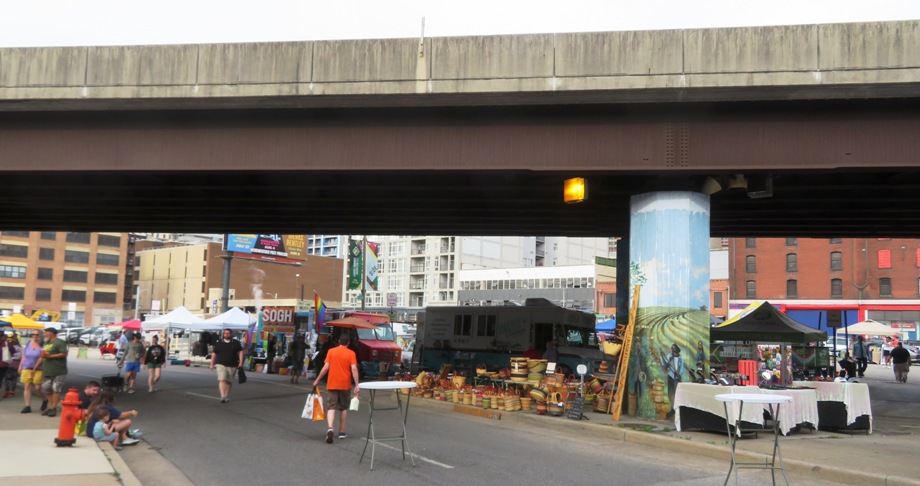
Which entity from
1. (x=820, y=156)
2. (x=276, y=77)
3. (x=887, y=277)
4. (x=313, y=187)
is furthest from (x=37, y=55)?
(x=887, y=277)

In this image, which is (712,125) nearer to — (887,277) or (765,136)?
(765,136)

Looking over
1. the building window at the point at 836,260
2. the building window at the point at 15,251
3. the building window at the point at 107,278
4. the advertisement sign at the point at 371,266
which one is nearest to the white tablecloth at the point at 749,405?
the advertisement sign at the point at 371,266

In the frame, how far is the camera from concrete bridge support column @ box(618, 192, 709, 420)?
15.0 m

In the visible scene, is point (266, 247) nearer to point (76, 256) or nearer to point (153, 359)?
point (153, 359)

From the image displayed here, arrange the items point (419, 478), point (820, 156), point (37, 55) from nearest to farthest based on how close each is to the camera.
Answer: point (419, 478)
point (820, 156)
point (37, 55)

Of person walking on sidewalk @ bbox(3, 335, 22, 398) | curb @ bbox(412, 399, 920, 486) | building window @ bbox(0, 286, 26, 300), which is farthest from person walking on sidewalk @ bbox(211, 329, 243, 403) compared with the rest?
building window @ bbox(0, 286, 26, 300)

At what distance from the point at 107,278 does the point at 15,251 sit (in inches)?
555

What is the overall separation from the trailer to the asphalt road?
22.3 ft

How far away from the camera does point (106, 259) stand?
390ft

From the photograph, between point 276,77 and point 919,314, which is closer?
point 276,77

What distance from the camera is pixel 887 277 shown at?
71.8 metres

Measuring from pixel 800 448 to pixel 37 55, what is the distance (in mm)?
15668

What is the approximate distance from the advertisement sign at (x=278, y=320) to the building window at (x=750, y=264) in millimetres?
57387

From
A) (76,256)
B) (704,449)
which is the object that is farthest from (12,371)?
(76,256)
